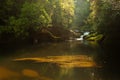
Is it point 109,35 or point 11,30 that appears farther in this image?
point 109,35

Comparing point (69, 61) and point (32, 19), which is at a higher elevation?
point (32, 19)

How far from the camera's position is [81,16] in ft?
285

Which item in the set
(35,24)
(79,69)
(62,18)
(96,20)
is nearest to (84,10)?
(62,18)

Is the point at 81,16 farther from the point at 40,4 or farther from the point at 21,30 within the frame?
the point at 21,30

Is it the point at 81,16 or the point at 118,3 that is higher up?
the point at 118,3

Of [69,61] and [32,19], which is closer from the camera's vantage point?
[69,61]

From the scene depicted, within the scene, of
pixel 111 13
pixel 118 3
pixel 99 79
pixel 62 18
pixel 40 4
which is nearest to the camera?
pixel 99 79

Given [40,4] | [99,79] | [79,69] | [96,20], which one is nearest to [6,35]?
[40,4]

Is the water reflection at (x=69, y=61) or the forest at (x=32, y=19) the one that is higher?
the forest at (x=32, y=19)

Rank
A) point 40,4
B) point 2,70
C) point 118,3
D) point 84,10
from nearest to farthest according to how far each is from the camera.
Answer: point 2,70
point 118,3
point 40,4
point 84,10

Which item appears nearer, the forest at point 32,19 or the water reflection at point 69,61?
the water reflection at point 69,61

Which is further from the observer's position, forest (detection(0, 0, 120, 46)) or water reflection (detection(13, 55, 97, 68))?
forest (detection(0, 0, 120, 46))

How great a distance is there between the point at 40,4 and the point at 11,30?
7.48m

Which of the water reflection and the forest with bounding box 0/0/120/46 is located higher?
the forest with bounding box 0/0/120/46
